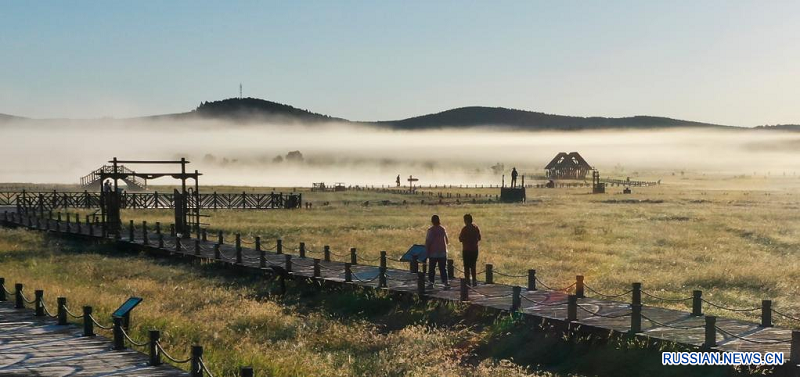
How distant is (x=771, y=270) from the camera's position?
2789 cm

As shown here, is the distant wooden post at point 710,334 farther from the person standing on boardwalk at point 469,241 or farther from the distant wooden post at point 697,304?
the person standing on boardwalk at point 469,241

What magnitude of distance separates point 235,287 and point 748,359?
1583cm

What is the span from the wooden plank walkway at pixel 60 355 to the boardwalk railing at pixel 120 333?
0.19 meters

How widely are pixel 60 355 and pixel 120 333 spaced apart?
1146 mm

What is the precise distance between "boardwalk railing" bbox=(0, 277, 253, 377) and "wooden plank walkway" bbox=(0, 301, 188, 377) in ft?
0.63

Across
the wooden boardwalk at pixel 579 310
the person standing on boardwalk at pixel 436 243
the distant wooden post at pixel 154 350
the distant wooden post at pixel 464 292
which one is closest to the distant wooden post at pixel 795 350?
the wooden boardwalk at pixel 579 310

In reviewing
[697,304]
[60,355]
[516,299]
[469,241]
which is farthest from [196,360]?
[697,304]

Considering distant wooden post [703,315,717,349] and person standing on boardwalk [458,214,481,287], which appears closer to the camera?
distant wooden post [703,315,717,349]

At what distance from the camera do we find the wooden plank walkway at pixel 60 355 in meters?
13.3

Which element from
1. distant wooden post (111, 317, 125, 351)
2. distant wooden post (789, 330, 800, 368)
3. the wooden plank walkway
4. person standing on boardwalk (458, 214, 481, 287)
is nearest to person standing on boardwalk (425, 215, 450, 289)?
person standing on boardwalk (458, 214, 481, 287)

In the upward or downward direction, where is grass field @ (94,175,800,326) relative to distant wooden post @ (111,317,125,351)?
downward

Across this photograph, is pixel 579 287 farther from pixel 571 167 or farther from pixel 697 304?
pixel 571 167

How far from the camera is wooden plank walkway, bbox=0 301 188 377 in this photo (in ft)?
43.7

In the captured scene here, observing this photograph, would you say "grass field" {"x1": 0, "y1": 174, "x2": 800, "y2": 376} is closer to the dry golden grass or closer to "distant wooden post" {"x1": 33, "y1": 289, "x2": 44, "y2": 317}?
the dry golden grass
